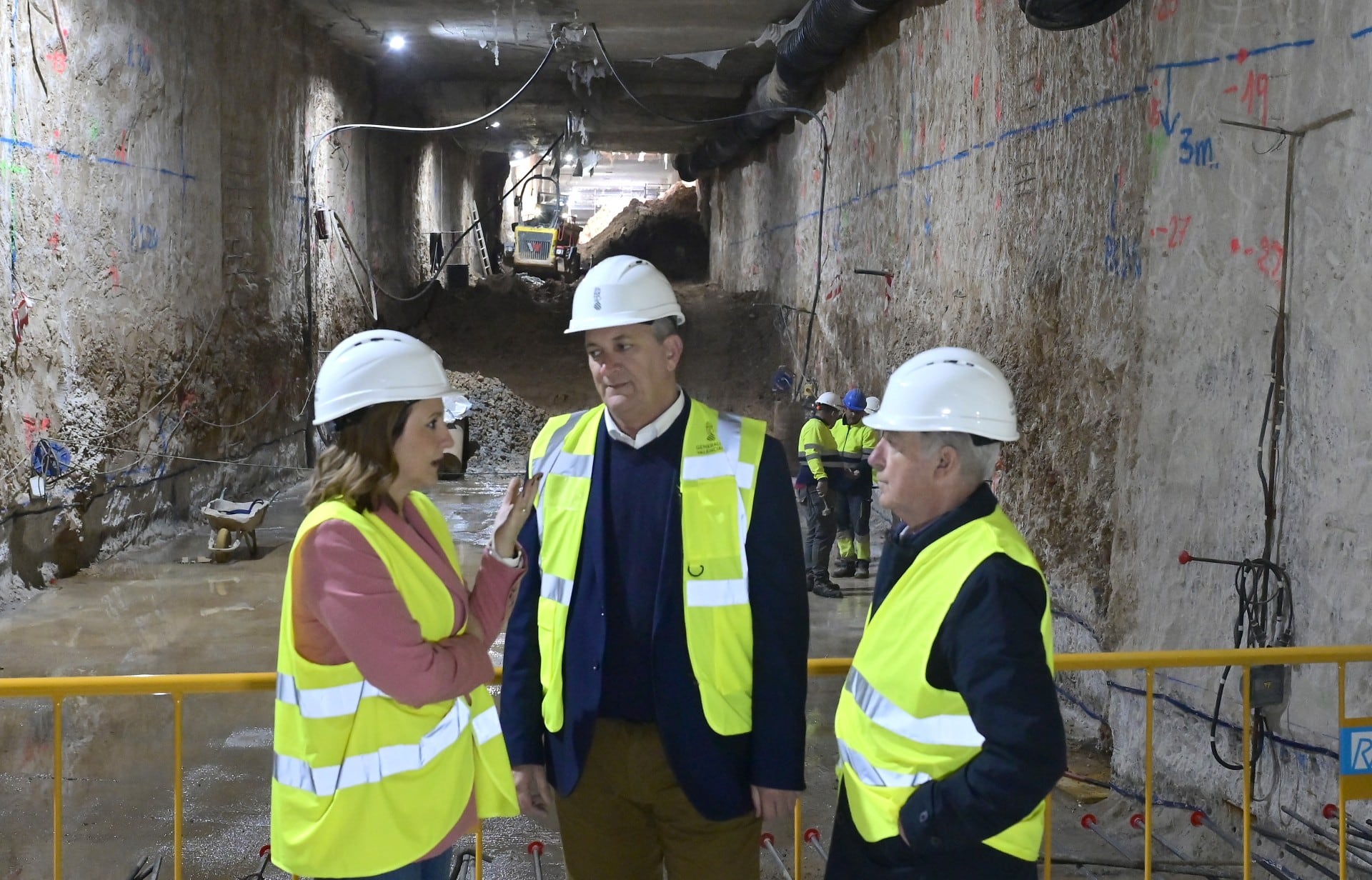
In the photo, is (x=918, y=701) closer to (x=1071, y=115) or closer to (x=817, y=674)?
(x=817, y=674)

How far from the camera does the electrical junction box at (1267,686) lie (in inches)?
156

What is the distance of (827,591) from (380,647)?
7.49 m

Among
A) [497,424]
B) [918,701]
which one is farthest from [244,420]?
[918,701]

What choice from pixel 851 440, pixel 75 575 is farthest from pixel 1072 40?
pixel 75 575

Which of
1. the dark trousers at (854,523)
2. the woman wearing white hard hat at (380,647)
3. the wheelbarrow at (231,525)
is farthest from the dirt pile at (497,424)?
the woman wearing white hard hat at (380,647)

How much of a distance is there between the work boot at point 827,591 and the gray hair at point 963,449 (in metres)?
7.22

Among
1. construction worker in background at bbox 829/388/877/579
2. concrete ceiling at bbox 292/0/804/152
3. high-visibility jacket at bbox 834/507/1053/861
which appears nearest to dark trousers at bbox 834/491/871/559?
construction worker in background at bbox 829/388/877/579

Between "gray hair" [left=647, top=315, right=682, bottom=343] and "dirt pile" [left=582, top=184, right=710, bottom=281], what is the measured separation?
1045 inches

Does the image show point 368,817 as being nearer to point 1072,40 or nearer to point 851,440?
point 1072,40

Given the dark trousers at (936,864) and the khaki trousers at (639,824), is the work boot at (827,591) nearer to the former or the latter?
the khaki trousers at (639,824)

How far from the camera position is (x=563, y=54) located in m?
16.5

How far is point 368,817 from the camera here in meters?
2.09

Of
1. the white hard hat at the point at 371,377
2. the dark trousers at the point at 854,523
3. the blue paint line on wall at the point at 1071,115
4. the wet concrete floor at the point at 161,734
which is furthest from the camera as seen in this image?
the dark trousers at the point at 854,523

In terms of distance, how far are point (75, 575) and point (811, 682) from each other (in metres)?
5.95
